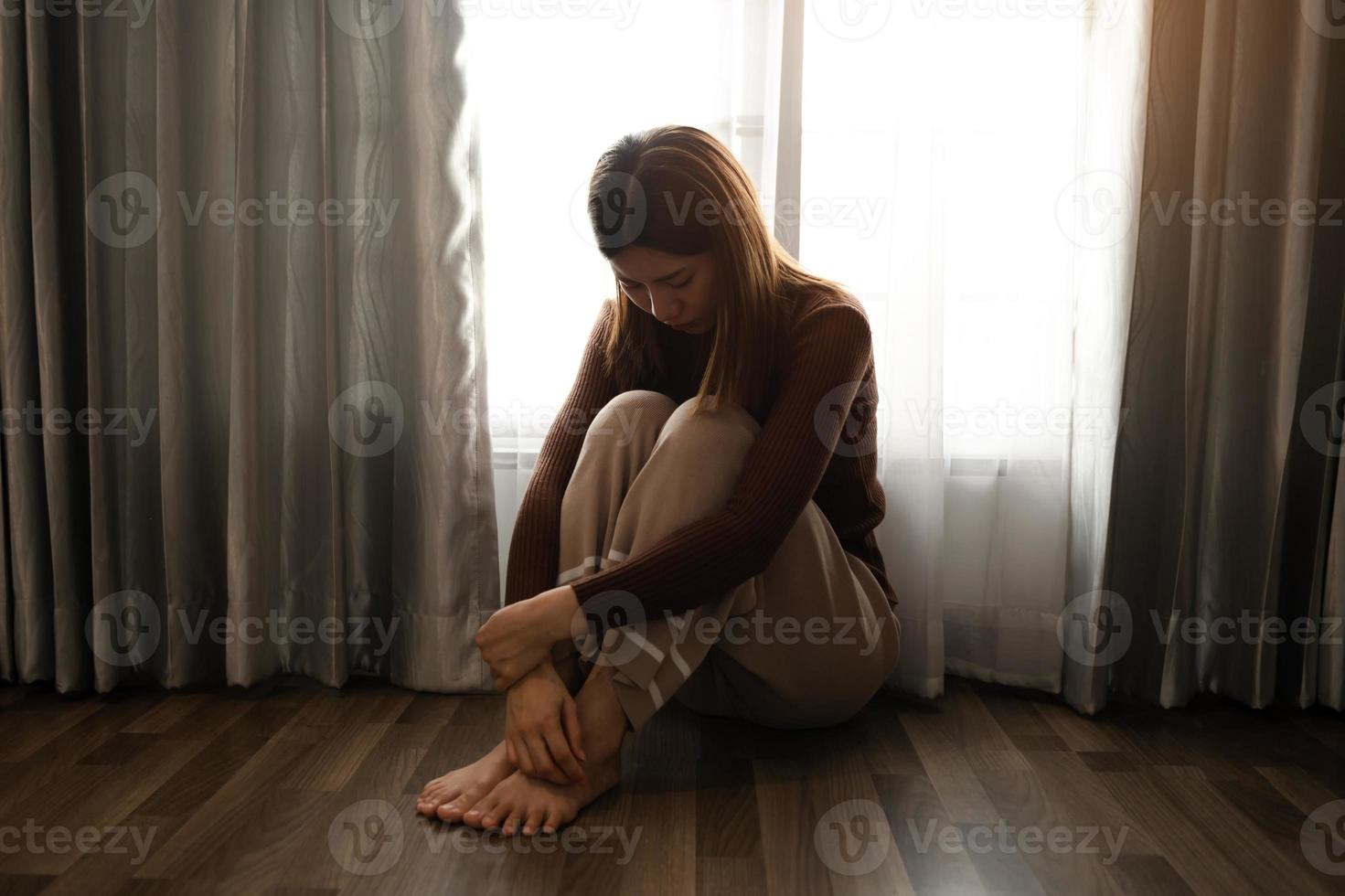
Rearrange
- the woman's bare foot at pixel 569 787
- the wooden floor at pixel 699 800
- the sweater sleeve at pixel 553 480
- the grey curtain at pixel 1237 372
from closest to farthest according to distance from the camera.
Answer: the wooden floor at pixel 699 800 → the woman's bare foot at pixel 569 787 → the sweater sleeve at pixel 553 480 → the grey curtain at pixel 1237 372

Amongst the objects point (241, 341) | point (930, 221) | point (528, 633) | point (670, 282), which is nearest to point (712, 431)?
point (670, 282)

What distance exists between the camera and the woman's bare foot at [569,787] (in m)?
1.20

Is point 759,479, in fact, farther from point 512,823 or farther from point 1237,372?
point 1237,372

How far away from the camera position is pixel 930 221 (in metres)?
1.62

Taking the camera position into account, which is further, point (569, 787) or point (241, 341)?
point (241, 341)

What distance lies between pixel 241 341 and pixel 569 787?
38.0 inches

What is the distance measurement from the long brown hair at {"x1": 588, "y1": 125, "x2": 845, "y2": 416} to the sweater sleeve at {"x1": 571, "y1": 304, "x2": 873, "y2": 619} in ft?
0.17

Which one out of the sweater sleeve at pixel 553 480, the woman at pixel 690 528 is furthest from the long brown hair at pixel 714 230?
the sweater sleeve at pixel 553 480

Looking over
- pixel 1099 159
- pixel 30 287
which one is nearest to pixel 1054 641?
pixel 1099 159

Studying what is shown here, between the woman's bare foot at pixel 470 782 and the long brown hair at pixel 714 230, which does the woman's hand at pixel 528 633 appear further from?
the long brown hair at pixel 714 230

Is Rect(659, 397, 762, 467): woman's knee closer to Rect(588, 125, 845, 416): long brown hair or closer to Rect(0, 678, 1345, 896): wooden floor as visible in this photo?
→ Rect(588, 125, 845, 416): long brown hair

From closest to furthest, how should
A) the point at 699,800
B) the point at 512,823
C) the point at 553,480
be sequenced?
the point at 512,823, the point at 699,800, the point at 553,480

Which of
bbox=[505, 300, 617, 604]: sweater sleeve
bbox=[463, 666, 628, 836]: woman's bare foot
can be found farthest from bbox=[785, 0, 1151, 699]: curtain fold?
bbox=[463, 666, 628, 836]: woman's bare foot

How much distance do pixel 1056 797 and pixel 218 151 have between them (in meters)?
1.70
